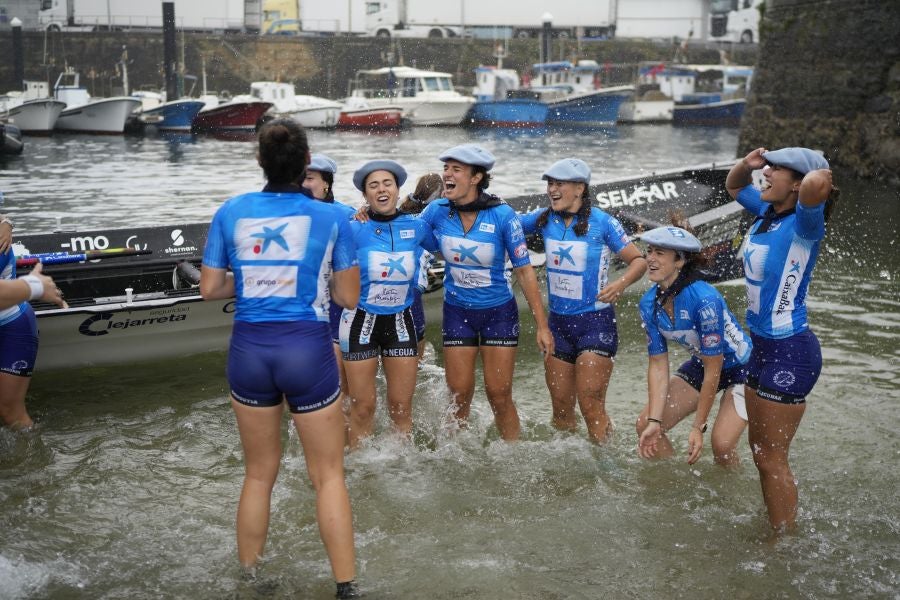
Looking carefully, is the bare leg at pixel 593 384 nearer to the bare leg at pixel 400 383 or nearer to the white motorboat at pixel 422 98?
the bare leg at pixel 400 383

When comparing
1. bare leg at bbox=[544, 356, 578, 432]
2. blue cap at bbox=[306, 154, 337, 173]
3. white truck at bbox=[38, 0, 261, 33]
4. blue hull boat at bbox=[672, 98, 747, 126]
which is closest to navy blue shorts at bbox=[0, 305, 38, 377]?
blue cap at bbox=[306, 154, 337, 173]

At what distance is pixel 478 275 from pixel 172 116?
42493 mm

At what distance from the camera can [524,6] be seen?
6856cm

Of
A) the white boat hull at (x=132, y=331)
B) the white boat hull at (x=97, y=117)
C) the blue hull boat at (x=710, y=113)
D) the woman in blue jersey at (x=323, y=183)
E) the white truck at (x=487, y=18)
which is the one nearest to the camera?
the woman in blue jersey at (x=323, y=183)

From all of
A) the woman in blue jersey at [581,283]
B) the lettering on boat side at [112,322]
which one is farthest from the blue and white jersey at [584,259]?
the lettering on boat side at [112,322]

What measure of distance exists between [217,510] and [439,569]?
1.63m

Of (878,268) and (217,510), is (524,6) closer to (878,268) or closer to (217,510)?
(878,268)

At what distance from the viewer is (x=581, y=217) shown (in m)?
6.48

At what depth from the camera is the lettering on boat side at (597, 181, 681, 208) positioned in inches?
509

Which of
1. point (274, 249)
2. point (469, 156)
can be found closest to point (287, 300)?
point (274, 249)

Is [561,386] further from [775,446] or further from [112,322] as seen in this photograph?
[112,322]

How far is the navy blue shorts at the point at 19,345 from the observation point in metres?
6.70

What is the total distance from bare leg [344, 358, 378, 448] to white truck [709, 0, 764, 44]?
2649 inches

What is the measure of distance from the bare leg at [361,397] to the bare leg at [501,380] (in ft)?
2.57
